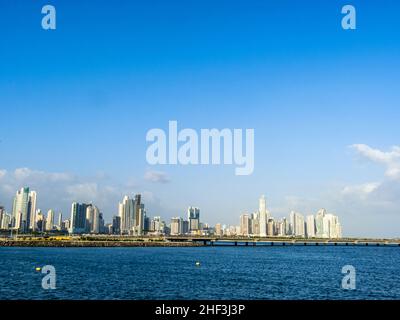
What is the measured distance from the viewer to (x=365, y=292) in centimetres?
5419

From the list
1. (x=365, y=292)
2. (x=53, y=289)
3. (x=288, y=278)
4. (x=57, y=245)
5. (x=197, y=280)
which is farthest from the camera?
(x=57, y=245)

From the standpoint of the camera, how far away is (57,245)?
585ft

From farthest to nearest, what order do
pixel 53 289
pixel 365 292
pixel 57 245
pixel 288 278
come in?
pixel 57 245 < pixel 288 278 < pixel 365 292 < pixel 53 289

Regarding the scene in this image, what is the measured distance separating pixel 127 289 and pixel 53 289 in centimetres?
993

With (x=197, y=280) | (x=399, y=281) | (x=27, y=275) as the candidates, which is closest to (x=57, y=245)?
(x=27, y=275)
